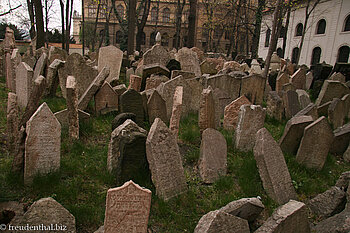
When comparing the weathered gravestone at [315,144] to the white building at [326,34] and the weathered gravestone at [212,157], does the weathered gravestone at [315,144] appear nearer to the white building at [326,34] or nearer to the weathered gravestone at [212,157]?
the weathered gravestone at [212,157]

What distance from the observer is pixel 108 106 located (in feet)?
18.5

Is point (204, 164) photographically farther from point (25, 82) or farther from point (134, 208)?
point (25, 82)

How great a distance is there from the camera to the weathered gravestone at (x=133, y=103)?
15.9ft

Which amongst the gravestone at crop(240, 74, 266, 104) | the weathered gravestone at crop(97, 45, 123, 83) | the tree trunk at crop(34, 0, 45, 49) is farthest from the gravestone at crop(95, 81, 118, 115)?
the tree trunk at crop(34, 0, 45, 49)

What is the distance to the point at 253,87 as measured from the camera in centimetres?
725

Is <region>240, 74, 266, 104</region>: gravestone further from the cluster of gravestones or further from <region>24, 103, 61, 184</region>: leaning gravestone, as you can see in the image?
<region>24, 103, 61, 184</region>: leaning gravestone

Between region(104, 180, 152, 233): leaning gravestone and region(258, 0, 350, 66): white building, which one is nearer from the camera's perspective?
region(104, 180, 152, 233): leaning gravestone

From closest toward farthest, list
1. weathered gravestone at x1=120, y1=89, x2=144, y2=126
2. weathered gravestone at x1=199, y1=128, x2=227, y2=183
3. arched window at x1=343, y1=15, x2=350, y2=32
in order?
weathered gravestone at x1=199, y1=128, x2=227, y2=183, weathered gravestone at x1=120, y1=89, x2=144, y2=126, arched window at x1=343, y1=15, x2=350, y2=32

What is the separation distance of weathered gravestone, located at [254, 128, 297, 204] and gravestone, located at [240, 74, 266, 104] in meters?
3.69

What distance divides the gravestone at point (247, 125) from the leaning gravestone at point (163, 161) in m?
1.59

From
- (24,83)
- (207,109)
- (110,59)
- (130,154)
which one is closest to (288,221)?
(130,154)

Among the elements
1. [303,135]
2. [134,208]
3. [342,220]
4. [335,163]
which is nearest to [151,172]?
[134,208]

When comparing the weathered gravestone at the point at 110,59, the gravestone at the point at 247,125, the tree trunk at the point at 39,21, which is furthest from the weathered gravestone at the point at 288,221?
the tree trunk at the point at 39,21

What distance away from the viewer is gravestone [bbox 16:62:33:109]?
5.21m
